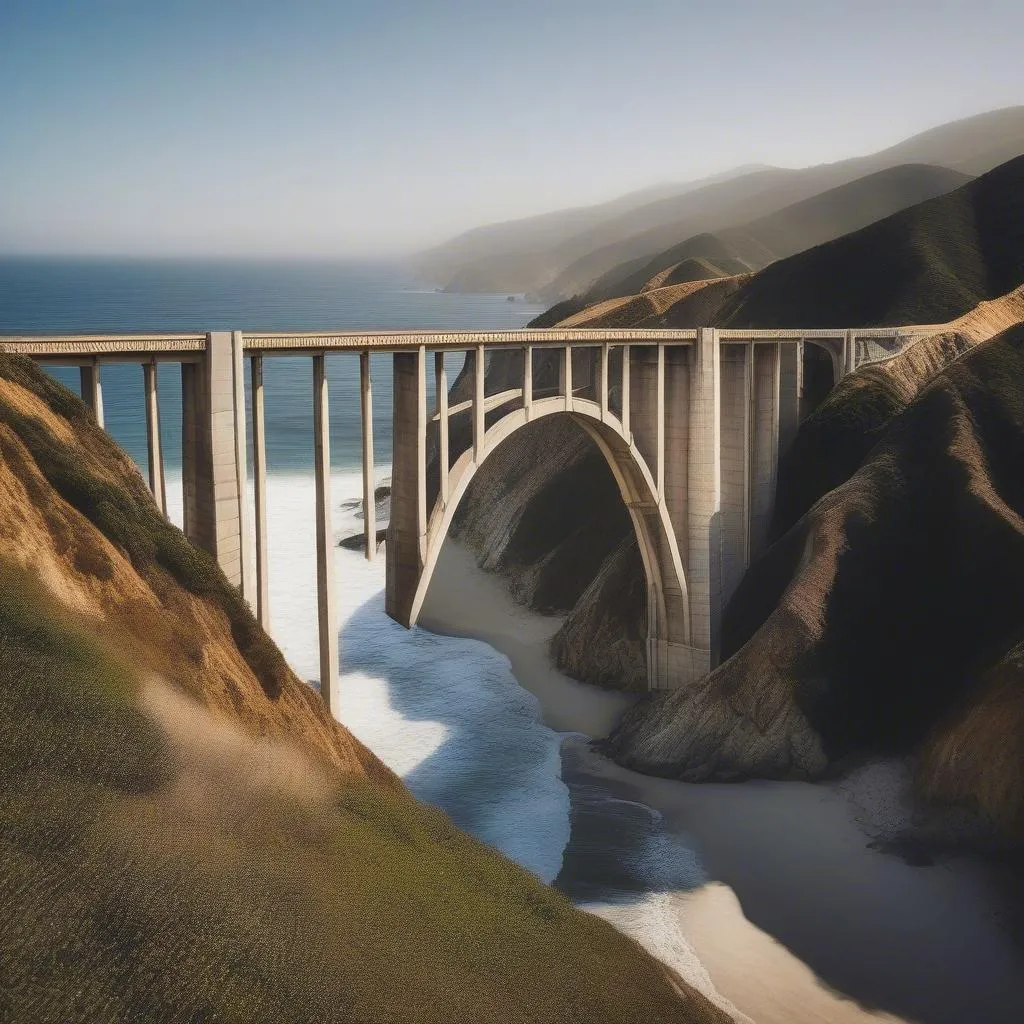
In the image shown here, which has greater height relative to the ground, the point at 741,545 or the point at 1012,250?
the point at 1012,250

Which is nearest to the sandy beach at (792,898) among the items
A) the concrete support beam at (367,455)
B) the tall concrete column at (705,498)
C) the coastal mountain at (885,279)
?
the tall concrete column at (705,498)

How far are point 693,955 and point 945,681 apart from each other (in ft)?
35.8

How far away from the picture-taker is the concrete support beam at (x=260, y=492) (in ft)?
59.7

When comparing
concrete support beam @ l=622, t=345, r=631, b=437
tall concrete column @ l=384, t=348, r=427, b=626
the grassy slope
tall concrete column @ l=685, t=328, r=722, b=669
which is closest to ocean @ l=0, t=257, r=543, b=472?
tall concrete column @ l=384, t=348, r=427, b=626

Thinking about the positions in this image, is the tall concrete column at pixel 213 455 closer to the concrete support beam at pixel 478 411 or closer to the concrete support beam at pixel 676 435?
the concrete support beam at pixel 478 411

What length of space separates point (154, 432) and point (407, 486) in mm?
6266

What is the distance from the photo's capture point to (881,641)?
2948 centimetres

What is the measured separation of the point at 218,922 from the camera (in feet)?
42.4

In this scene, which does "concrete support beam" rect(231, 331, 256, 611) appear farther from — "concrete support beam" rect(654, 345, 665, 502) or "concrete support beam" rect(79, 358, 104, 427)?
"concrete support beam" rect(654, 345, 665, 502)

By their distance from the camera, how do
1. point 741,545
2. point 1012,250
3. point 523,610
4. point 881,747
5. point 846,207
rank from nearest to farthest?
point 881,747 < point 741,545 < point 523,610 < point 1012,250 < point 846,207

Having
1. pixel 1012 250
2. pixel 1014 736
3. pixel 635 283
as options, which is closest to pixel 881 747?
pixel 1014 736

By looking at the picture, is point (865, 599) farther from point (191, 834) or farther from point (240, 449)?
point (191, 834)

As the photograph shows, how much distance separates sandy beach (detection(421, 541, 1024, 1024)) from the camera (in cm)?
1983

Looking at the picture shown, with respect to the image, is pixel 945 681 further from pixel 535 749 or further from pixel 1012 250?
pixel 1012 250
